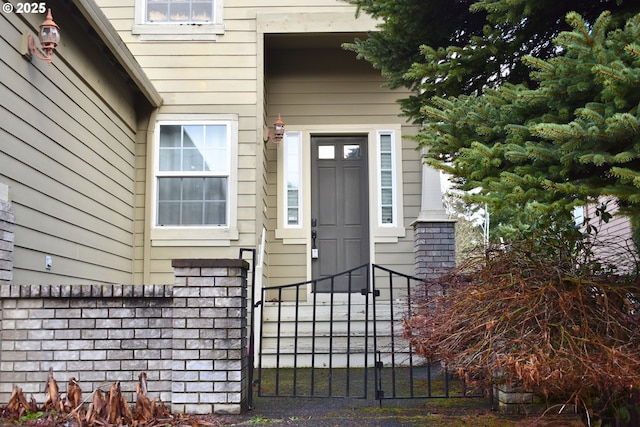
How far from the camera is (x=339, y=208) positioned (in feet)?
28.7

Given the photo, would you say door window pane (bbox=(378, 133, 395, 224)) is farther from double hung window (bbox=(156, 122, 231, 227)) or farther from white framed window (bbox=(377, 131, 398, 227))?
double hung window (bbox=(156, 122, 231, 227))

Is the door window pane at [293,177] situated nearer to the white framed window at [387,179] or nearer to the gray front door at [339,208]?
the gray front door at [339,208]

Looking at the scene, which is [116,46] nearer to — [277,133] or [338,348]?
[277,133]

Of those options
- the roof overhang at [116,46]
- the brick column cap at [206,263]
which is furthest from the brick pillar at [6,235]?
the roof overhang at [116,46]

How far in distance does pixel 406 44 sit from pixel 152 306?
8.96ft

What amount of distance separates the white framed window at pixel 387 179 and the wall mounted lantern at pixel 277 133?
1.31m

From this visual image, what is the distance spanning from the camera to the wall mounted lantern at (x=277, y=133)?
841 cm

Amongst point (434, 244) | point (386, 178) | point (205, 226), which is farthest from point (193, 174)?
point (434, 244)

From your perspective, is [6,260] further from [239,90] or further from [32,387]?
[239,90]

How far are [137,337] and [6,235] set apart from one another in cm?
139

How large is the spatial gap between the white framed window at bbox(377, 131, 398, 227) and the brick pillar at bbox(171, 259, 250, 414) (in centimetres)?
436

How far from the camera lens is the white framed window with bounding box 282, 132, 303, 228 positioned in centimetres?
861

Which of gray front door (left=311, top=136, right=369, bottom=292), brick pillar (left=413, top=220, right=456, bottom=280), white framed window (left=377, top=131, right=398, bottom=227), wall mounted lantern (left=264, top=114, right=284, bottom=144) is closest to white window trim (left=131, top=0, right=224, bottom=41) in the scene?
wall mounted lantern (left=264, top=114, right=284, bottom=144)

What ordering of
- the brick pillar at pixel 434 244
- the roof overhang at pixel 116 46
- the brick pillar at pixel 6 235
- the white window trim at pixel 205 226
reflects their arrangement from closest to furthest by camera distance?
the brick pillar at pixel 6 235 < the roof overhang at pixel 116 46 < the white window trim at pixel 205 226 < the brick pillar at pixel 434 244
